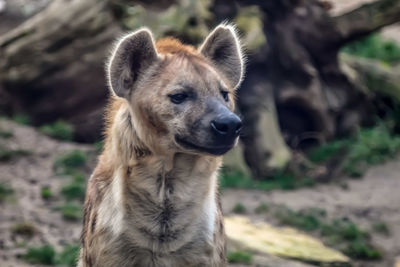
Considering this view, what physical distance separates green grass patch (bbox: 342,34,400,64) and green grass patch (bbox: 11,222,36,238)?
17.4 feet

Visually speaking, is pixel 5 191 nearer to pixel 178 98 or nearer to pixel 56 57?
pixel 56 57

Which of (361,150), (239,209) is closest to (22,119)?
(239,209)

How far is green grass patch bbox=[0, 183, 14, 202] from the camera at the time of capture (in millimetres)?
5234

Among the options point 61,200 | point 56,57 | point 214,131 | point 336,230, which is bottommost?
point 336,230

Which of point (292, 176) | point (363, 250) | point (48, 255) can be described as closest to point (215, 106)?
point (48, 255)

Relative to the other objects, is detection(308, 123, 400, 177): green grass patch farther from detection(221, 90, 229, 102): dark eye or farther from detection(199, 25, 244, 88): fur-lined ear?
detection(221, 90, 229, 102): dark eye

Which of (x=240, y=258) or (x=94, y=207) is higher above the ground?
(x=94, y=207)

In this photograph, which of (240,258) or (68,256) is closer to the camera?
(68,256)

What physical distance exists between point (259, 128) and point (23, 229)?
284 centimetres

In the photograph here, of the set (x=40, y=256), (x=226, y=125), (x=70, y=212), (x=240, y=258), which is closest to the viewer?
(x=226, y=125)

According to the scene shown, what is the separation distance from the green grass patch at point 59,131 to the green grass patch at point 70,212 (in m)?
1.21

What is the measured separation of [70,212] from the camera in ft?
17.0

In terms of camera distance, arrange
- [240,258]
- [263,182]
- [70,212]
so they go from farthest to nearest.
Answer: [263,182] < [70,212] < [240,258]

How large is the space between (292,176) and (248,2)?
5.76 feet
